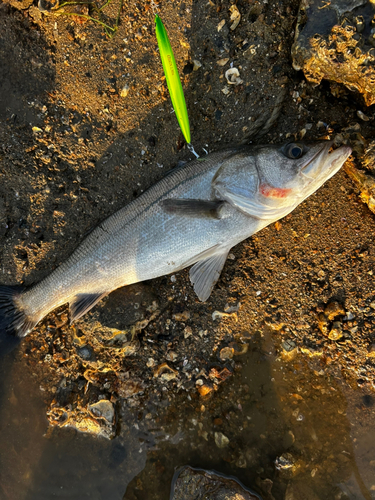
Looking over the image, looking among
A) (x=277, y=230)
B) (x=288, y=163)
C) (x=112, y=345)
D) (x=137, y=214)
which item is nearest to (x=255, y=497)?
(x=112, y=345)

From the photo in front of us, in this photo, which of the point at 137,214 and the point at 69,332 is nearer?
the point at 137,214

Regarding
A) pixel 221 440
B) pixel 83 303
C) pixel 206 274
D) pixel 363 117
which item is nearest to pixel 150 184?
pixel 206 274

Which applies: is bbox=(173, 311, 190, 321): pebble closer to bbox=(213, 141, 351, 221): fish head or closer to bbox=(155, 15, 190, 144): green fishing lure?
bbox=(213, 141, 351, 221): fish head

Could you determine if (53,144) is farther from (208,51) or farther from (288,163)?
(288,163)

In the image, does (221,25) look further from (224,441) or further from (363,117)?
(224,441)

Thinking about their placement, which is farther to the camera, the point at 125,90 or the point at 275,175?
the point at 125,90

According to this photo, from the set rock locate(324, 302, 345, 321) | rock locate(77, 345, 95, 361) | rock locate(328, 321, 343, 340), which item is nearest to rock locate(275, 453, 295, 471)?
rock locate(328, 321, 343, 340)

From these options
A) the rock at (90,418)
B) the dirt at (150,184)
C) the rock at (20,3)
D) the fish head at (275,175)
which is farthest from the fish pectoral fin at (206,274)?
the rock at (20,3)
